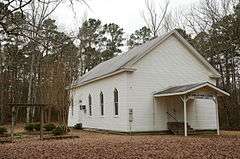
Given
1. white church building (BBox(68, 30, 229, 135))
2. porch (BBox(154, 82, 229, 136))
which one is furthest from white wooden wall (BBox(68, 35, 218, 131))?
porch (BBox(154, 82, 229, 136))

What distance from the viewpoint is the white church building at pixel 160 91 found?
24.0m

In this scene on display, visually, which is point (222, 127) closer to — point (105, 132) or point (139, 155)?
point (105, 132)

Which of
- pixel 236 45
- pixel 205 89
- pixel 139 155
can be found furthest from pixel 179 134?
pixel 236 45

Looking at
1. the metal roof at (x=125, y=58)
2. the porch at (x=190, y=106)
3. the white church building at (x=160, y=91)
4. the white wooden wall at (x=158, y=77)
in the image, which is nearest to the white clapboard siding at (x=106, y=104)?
the white church building at (x=160, y=91)

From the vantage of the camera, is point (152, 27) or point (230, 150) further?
point (152, 27)

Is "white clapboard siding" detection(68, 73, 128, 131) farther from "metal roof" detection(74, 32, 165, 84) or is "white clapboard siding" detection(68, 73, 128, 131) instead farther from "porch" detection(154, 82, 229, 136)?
"porch" detection(154, 82, 229, 136)

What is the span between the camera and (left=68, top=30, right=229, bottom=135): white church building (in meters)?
24.0

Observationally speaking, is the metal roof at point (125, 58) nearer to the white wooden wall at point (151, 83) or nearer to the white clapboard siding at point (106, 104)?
the white wooden wall at point (151, 83)

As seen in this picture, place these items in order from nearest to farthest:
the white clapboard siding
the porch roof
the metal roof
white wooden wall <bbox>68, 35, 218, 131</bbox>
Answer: the porch roof < white wooden wall <bbox>68, 35, 218, 131</bbox> < the white clapboard siding < the metal roof

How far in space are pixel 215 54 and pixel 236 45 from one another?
3597 mm

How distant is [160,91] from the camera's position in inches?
989

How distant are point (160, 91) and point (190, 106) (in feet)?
10.3

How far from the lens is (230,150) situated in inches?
555

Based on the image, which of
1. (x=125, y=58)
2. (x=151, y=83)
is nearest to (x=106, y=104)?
(x=125, y=58)
